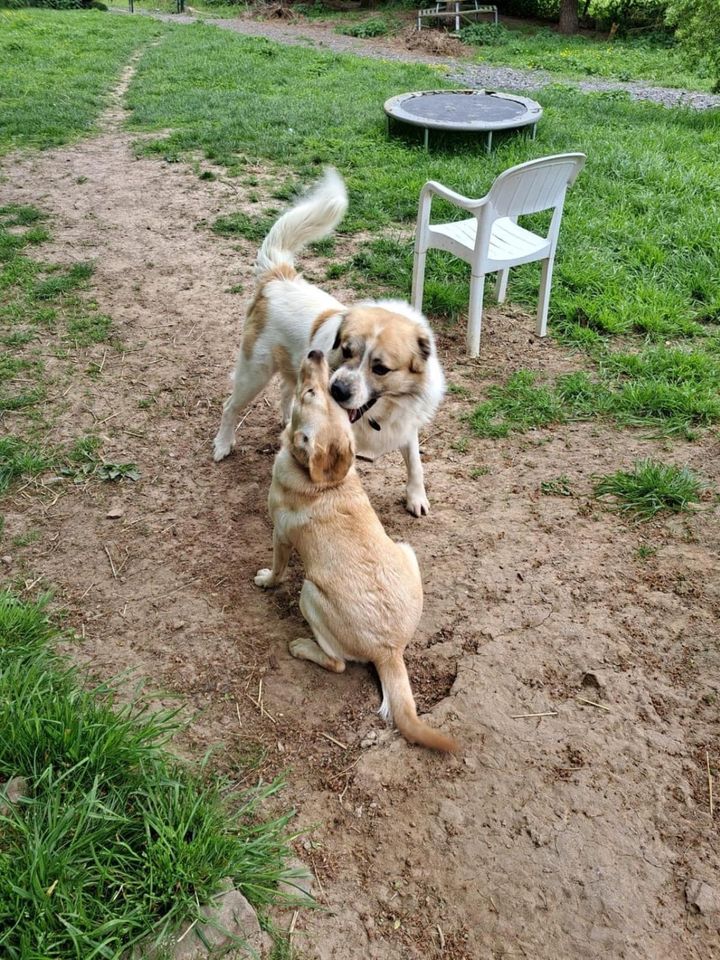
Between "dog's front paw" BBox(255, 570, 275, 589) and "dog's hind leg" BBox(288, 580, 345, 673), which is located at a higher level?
"dog's hind leg" BBox(288, 580, 345, 673)

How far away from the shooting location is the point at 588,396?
4.28 metres

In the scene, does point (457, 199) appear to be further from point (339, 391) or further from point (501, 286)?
point (339, 391)

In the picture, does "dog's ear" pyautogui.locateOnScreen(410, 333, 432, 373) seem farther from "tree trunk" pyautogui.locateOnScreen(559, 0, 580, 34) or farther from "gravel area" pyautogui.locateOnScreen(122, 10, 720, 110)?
"tree trunk" pyautogui.locateOnScreen(559, 0, 580, 34)

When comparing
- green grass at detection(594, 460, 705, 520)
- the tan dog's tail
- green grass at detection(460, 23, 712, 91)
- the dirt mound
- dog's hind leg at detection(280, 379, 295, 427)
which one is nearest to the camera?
the tan dog's tail

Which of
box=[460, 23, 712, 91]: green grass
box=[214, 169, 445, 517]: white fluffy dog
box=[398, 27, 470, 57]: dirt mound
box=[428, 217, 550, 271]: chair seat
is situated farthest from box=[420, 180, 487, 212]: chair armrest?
box=[398, 27, 470, 57]: dirt mound

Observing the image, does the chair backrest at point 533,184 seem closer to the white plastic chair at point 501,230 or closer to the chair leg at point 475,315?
the white plastic chair at point 501,230

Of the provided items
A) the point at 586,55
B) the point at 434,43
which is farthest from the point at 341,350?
the point at 434,43

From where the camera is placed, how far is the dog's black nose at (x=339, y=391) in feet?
9.64

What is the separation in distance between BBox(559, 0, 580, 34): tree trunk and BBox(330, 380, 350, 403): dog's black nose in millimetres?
19138

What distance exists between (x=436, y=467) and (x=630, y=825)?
2.13 metres

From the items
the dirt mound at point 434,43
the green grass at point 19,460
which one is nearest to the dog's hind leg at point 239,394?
the green grass at point 19,460

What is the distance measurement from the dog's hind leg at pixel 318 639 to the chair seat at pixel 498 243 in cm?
287

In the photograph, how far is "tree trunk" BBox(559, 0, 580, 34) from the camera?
1730cm

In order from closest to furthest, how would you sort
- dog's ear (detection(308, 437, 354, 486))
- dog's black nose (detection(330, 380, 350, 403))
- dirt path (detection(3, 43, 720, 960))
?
dirt path (detection(3, 43, 720, 960)), dog's ear (detection(308, 437, 354, 486)), dog's black nose (detection(330, 380, 350, 403))
